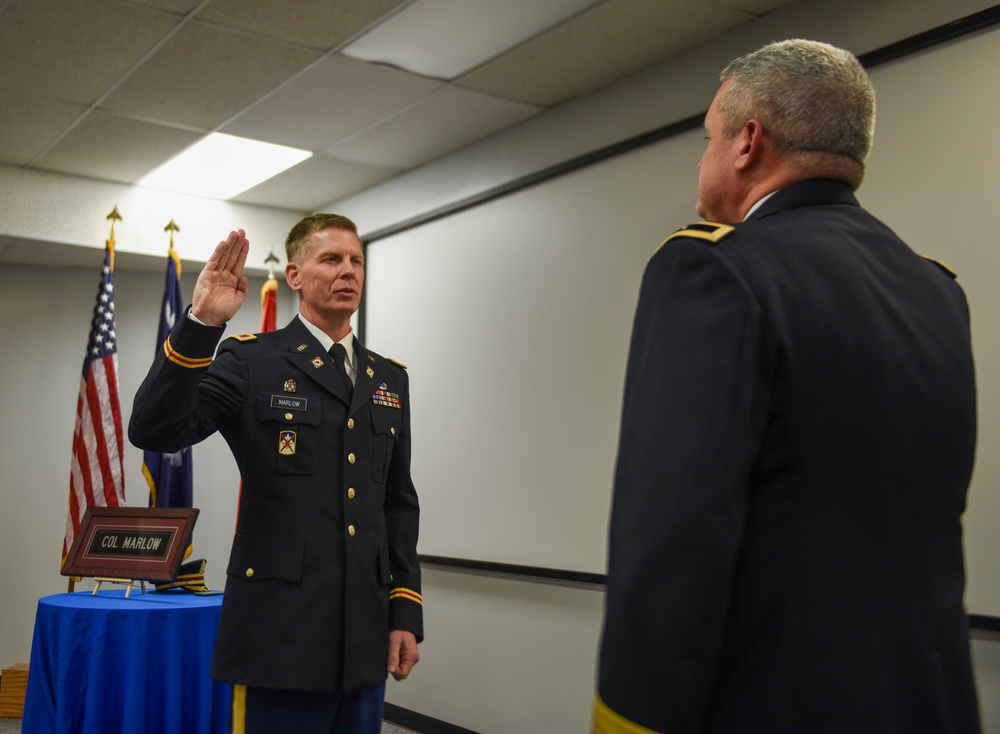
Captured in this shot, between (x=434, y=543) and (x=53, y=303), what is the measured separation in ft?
8.84

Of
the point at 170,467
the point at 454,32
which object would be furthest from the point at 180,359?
the point at 170,467

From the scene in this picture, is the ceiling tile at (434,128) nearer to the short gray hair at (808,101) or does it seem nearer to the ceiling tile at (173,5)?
the ceiling tile at (173,5)

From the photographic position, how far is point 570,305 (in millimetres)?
3871

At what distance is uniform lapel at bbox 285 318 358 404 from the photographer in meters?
2.03

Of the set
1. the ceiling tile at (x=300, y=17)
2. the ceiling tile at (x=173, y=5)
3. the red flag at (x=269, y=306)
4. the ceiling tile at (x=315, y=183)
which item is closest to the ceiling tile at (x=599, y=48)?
the ceiling tile at (x=300, y=17)

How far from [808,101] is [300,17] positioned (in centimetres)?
259

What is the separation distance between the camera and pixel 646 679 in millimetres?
841

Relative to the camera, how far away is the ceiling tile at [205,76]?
11.4ft

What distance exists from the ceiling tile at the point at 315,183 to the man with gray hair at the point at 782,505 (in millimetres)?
4080

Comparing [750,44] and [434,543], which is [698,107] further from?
[434,543]

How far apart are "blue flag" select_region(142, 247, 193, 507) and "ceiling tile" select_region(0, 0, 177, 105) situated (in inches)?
41.7

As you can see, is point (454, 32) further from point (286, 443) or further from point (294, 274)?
point (286, 443)

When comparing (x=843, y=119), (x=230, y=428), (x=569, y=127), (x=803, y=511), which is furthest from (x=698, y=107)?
(x=803, y=511)

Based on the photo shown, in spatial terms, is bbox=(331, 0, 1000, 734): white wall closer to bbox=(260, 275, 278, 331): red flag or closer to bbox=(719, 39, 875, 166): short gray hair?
bbox=(260, 275, 278, 331): red flag
